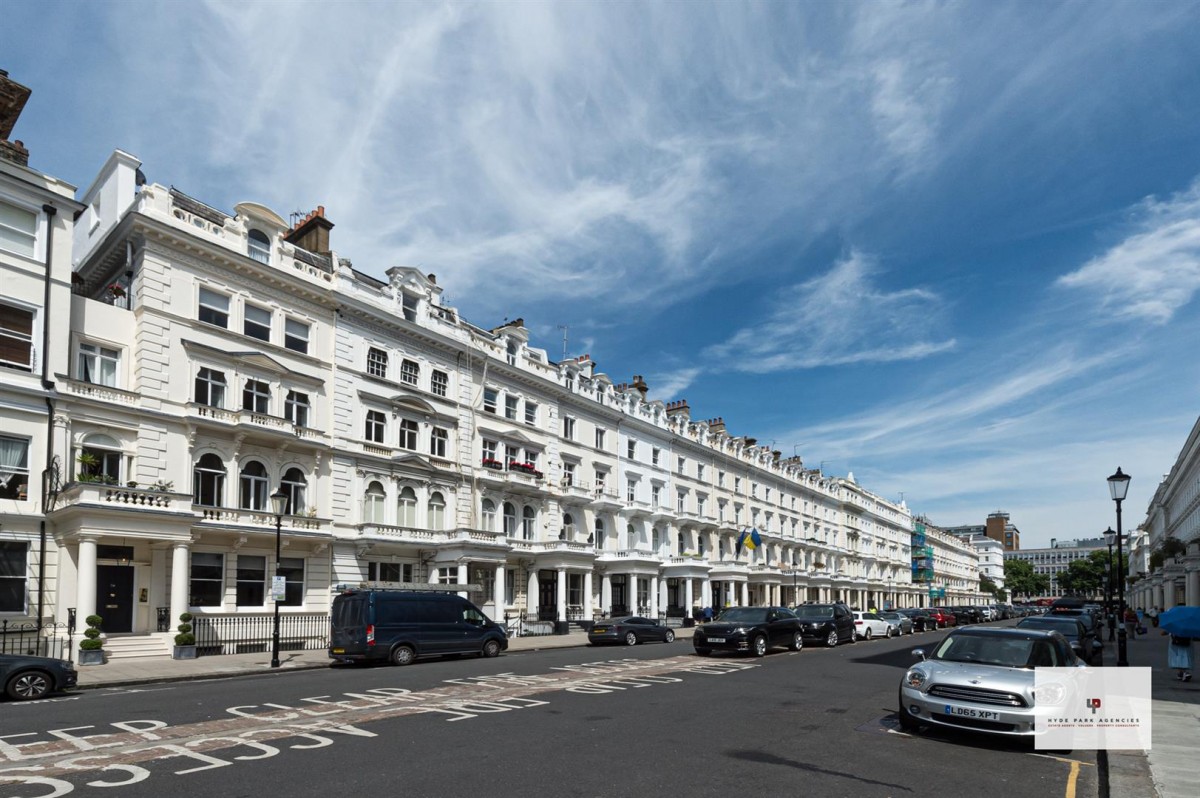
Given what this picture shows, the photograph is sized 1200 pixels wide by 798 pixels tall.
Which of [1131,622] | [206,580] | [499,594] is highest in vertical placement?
[206,580]

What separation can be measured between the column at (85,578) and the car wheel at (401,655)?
A: 28.3ft

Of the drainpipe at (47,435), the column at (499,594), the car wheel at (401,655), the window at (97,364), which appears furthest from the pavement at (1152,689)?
the window at (97,364)

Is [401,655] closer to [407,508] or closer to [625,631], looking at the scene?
[625,631]

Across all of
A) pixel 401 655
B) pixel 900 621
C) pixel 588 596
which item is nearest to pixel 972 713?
pixel 401 655

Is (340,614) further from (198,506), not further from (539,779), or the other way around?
(539,779)

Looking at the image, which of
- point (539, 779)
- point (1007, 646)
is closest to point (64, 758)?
point (539, 779)

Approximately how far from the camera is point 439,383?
38.4 m

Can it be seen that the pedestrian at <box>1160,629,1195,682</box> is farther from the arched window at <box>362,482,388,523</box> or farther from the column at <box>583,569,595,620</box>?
the column at <box>583,569,595,620</box>

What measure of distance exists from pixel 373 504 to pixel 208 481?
714 centimetres

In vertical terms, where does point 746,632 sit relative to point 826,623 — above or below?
above

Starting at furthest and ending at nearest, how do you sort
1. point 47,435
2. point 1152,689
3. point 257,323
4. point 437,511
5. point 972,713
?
point 437,511 → point 257,323 → point 47,435 → point 1152,689 → point 972,713

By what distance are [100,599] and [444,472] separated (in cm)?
1488

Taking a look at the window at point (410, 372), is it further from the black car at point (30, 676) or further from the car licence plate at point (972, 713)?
the car licence plate at point (972, 713)

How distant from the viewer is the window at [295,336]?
1252 inches
